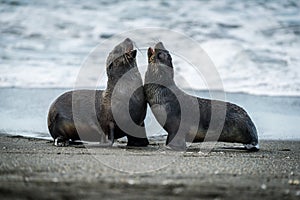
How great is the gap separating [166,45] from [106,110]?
801cm

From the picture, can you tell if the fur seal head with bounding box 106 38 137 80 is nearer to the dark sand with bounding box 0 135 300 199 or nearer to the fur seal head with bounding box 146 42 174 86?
the fur seal head with bounding box 146 42 174 86

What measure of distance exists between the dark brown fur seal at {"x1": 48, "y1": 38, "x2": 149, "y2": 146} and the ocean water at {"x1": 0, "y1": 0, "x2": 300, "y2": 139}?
760 mm

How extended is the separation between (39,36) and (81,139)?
10.0 m

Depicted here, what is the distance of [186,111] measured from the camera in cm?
743

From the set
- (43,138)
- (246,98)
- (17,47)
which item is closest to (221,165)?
(43,138)

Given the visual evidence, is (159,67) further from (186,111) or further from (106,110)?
(106,110)

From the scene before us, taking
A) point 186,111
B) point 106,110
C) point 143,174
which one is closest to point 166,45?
point 186,111

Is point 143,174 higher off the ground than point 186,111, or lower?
lower

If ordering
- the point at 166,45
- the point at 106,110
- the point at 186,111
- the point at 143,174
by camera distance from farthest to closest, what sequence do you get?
the point at 166,45, the point at 186,111, the point at 106,110, the point at 143,174

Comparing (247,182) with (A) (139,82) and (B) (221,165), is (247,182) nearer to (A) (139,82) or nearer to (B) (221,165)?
(B) (221,165)

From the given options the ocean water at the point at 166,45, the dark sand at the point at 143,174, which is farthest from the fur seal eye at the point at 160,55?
the ocean water at the point at 166,45

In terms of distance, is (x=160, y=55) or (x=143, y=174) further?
(x=160, y=55)

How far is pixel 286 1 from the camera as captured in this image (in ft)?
68.4

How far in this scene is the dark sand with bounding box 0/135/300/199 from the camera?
3883 mm
